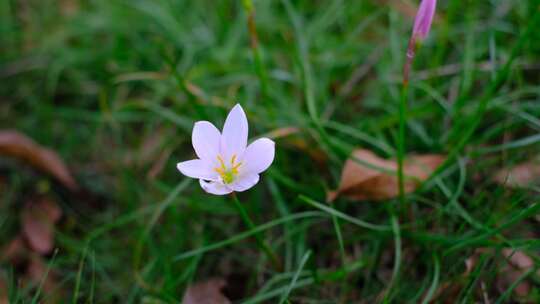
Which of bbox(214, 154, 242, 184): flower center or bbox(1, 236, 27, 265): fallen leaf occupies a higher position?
bbox(1, 236, 27, 265): fallen leaf

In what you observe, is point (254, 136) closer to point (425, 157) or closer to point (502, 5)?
point (425, 157)

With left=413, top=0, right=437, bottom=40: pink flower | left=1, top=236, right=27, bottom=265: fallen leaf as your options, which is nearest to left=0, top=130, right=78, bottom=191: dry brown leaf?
left=1, top=236, right=27, bottom=265: fallen leaf

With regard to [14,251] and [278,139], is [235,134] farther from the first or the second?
[14,251]

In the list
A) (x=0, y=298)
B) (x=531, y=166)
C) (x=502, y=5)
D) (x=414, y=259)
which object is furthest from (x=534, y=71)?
(x=0, y=298)

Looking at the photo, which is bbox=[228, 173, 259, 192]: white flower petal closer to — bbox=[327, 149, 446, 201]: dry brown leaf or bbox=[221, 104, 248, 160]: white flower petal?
bbox=[221, 104, 248, 160]: white flower petal

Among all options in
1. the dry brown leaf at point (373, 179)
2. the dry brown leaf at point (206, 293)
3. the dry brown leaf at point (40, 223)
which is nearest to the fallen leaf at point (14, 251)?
the dry brown leaf at point (40, 223)
